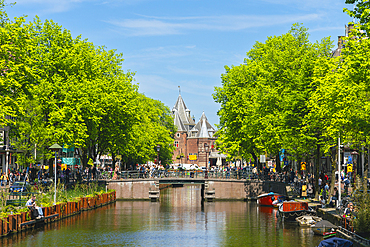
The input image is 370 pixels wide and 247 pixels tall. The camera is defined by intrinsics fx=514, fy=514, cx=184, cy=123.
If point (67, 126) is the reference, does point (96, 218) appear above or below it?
below

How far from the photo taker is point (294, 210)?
136 ft

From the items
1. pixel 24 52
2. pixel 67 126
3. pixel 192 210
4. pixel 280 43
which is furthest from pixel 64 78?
pixel 280 43

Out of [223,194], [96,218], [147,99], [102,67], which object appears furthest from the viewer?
[147,99]

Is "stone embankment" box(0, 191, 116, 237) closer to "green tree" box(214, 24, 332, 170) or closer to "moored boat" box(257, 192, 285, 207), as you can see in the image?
"green tree" box(214, 24, 332, 170)

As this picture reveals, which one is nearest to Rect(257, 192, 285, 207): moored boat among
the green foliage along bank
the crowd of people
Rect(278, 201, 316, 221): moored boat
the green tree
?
the green tree

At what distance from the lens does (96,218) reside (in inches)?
1810

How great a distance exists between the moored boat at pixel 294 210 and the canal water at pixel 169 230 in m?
0.87

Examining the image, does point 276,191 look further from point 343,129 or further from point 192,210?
point 343,129

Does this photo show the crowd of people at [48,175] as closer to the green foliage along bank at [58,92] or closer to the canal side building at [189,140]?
the green foliage along bank at [58,92]

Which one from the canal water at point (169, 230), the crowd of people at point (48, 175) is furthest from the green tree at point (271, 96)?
the crowd of people at point (48, 175)

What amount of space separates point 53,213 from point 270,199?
26.4m

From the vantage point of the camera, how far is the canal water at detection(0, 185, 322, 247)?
33.0 metres

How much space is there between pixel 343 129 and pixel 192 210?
23740 mm

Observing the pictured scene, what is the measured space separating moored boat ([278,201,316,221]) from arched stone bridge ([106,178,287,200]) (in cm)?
2283
